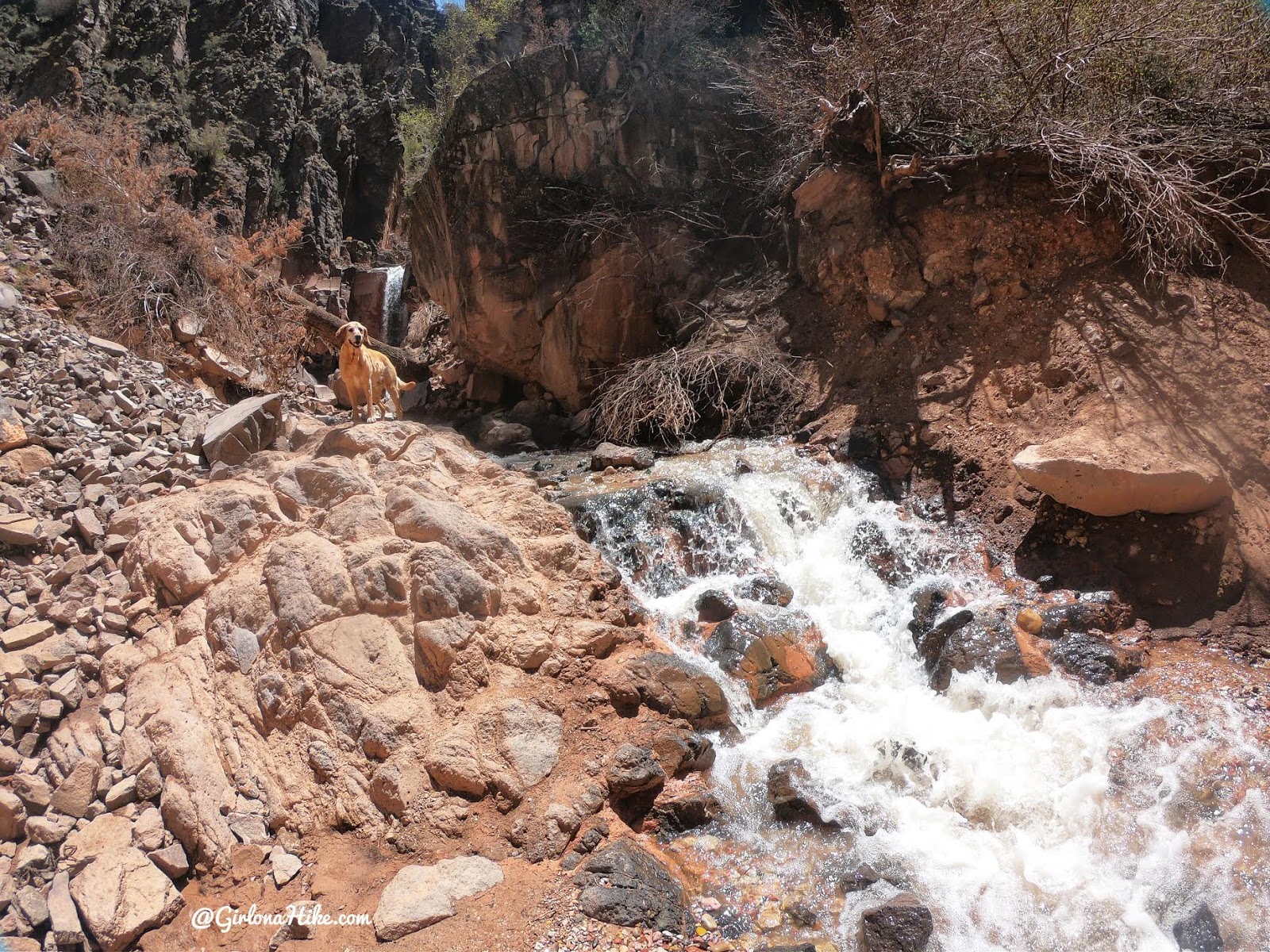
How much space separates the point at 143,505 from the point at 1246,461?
762 cm

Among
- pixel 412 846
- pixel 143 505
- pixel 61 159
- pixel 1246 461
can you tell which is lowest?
pixel 412 846

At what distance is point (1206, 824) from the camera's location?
144 inches

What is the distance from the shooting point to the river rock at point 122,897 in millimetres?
3051

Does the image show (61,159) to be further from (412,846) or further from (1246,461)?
(1246,461)

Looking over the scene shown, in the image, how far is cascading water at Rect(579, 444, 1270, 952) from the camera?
340 cm

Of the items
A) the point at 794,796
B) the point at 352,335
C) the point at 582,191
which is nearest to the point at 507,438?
the point at 582,191

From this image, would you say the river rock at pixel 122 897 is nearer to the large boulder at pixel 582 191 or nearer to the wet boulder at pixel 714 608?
the wet boulder at pixel 714 608

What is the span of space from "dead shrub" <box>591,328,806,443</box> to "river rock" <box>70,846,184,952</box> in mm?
6151

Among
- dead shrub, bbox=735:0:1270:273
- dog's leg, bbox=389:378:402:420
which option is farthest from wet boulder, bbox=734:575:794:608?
dead shrub, bbox=735:0:1270:273

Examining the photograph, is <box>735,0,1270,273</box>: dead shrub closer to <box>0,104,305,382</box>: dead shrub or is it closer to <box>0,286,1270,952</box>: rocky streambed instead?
<box>0,286,1270,952</box>: rocky streambed

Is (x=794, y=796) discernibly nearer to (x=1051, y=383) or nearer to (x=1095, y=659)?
(x=1095, y=659)

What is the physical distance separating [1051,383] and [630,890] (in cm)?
537

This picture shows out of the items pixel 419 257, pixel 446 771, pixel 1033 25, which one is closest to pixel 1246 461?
pixel 1033 25

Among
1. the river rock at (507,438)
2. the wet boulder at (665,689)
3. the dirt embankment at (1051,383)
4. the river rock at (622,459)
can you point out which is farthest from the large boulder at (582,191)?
the wet boulder at (665,689)
